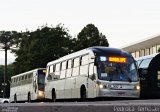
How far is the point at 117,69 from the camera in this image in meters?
24.2

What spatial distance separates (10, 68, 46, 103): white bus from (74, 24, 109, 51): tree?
26.9m

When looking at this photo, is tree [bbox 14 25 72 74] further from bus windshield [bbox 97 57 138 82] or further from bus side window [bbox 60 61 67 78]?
→ bus windshield [bbox 97 57 138 82]

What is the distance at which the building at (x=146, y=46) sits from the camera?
239ft

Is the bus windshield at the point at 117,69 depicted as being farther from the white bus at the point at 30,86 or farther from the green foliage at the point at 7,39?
the green foliage at the point at 7,39

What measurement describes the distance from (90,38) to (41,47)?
777cm

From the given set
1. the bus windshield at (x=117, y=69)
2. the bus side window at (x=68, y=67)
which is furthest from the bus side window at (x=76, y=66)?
the bus windshield at (x=117, y=69)

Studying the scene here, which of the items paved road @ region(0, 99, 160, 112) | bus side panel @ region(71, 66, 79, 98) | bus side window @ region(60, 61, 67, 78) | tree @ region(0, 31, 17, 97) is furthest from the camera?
tree @ region(0, 31, 17, 97)

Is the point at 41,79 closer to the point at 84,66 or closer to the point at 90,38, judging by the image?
the point at 84,66

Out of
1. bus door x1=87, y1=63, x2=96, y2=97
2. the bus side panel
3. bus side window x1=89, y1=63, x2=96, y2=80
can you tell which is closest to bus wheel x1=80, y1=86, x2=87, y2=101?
the bus side panel

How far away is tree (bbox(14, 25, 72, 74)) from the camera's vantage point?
75125mm

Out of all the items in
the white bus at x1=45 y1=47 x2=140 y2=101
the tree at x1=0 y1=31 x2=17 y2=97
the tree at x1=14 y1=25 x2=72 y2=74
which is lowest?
the white bus at x1=45 y1=47 x2=140 y2=101

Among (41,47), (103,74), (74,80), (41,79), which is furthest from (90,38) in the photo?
(103,74)

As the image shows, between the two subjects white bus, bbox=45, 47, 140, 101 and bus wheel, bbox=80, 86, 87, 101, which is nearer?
white bus, bbox=45, 47, 140, 101

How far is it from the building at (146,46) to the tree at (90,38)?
5.62 meters
